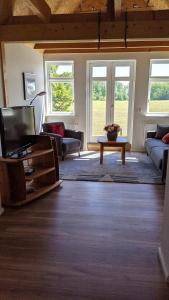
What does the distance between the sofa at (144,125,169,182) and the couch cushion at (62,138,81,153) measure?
1650mm

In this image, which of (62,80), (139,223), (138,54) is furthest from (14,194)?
(138,54)

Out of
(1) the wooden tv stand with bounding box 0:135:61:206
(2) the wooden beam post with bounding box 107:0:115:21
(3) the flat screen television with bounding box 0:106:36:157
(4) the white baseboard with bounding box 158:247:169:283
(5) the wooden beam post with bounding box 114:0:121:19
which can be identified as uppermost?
(2) the wooden beam post with bounding box 107:0:115:21

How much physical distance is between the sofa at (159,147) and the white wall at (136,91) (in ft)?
1.79

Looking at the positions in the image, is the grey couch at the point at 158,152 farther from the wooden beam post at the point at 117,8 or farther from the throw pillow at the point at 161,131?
the wooden beam post at the point at 117,8

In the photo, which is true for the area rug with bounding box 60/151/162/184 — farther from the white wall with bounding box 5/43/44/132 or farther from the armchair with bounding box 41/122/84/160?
the white wall with bounding box 5/43/44/132

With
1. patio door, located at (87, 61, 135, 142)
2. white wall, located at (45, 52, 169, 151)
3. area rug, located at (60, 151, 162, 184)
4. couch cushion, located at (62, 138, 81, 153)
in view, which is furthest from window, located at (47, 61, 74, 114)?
area rug, located at (60, 151, 162, 184)

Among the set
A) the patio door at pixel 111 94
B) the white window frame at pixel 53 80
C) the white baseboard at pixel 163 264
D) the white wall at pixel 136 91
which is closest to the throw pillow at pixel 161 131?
the white wall at pixel 136 91

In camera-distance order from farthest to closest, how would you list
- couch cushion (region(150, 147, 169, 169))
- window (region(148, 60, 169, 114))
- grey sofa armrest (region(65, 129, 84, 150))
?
window (region(148, 60, 169, 114)) < grey sofa armrest (region(65, 129, 84, 150)) < couch cushion (region(150, 147, 169, 169))

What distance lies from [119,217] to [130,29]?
2.72 m

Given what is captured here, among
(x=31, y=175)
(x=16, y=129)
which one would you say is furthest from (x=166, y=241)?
(x=16, y=129)

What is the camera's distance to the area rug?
4.21 meters

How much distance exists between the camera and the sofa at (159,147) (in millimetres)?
3885

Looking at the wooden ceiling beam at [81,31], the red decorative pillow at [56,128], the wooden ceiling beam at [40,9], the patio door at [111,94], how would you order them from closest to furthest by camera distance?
the wooden ceiling beam at [40,9] → the wooden ceiling beam at [81,31] → the red decorative pillow at [56,128] → the patio door at [111,94]

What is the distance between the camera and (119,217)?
2889mm
